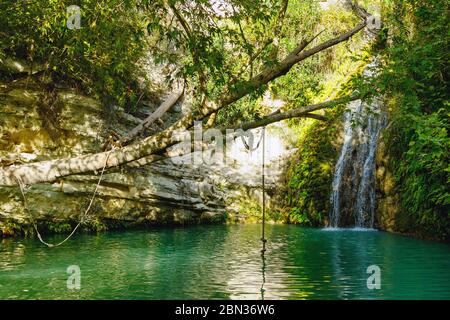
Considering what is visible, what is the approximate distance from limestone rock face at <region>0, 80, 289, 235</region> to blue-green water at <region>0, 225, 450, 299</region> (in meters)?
1.41

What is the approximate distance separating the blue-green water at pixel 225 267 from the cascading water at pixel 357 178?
2018 millimetres

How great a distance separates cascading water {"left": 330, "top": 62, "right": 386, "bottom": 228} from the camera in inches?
634

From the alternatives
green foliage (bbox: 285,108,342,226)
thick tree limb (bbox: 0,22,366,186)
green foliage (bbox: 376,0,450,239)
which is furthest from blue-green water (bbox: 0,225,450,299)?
green foliage (bbox: 285,108,342,226)

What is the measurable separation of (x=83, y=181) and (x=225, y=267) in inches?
281

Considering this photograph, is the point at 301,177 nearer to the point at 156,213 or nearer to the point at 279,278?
the point at 156,213

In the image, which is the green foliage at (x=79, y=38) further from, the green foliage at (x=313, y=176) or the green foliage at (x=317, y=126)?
the green foliage at (x=313, y=176)

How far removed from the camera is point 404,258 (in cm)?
1007

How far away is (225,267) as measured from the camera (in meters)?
9.25

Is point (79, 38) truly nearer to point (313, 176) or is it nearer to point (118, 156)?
point (118, 156)

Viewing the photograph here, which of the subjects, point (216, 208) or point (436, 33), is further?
point (216, 208)

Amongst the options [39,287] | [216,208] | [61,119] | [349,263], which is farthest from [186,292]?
[216,208]

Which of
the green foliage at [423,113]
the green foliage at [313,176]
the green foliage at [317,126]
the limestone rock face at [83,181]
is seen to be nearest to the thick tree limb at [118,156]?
the green foliage at [423,113]

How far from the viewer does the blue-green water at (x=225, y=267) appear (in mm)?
7211
